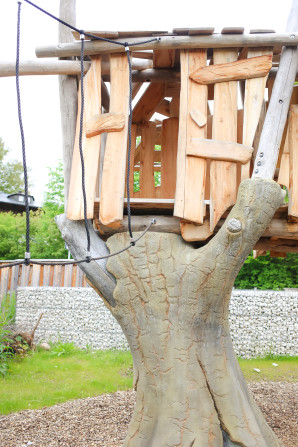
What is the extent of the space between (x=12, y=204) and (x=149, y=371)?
2252cm

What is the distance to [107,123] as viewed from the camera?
2941 millimetres

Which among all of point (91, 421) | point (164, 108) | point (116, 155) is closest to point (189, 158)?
point (116, 155)

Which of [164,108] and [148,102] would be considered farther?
[164,108]

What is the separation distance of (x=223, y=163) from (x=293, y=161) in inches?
20.9

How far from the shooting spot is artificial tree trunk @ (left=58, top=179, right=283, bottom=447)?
280 cm

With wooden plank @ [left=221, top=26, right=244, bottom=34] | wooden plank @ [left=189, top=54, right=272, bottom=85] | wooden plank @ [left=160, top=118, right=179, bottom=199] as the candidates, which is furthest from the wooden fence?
wooden plank @ [left=221, top=26, right=244, bottom=34]

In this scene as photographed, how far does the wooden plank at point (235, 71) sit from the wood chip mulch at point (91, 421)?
124 inches

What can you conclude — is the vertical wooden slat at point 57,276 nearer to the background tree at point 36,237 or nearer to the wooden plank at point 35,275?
the wooden plank at point 35,275

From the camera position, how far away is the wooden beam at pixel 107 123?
2.94 m

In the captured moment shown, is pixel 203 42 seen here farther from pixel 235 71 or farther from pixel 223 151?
pixel 223 151

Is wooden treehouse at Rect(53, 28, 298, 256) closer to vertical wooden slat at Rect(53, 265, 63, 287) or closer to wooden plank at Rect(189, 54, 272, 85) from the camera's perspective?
wooden plank at Rect(189, 54, 272, 85)

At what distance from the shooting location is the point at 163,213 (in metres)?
3.20

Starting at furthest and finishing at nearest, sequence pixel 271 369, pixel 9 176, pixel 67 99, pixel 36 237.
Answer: pixel 9 176, pixel 36 237, pixel 271 369, pixel 67 99

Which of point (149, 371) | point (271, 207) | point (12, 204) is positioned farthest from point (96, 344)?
point (12, 204)
